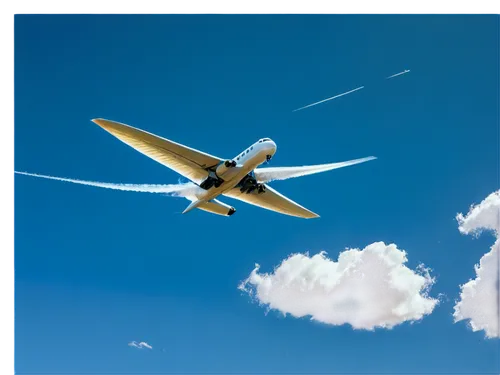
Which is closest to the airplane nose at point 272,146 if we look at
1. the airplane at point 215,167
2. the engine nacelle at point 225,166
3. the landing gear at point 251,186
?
the airplane at point 215,167

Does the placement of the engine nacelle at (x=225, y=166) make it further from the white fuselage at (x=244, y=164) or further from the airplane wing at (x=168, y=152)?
the airplane wing at (x=168, y=152)

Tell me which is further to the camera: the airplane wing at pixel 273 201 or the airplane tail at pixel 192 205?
the airplane wing at pixel 273 201

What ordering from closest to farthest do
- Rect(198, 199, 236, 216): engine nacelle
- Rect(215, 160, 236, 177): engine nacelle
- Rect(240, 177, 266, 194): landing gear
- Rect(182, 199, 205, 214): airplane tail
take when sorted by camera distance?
Rect(215, 160, 236, 177): engine nacelle < Rect(182, 199, 205, 214): airplane tail < Rect(198, 199, 236, 216): engine nacelle < Rect(240, 177, 266, 194): landing gear

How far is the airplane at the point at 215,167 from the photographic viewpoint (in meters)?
56.4

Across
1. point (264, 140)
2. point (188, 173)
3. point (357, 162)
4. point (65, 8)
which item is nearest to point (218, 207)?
point (188, 173)

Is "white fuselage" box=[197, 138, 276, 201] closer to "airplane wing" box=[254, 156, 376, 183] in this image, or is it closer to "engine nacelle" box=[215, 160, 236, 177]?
"engine nacelle" box=[215, 160, 236, 177]

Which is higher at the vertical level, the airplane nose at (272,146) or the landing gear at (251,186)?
the landing gear at (251,186)

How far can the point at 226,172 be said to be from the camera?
59.5 metres

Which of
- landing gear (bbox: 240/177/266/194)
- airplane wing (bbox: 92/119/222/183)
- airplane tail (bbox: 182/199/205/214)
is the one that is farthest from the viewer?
landing gear (bbox: 240/177/266/194)

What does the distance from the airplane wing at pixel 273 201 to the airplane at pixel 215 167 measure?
0.27 meters

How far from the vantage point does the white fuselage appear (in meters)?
56.8

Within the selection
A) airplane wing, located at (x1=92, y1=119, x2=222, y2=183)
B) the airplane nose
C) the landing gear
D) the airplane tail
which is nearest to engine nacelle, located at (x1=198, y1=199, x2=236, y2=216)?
the airplane tail

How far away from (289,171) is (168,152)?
602 inches

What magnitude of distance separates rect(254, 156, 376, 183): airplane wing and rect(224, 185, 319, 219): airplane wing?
140 inches
